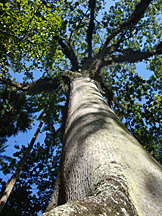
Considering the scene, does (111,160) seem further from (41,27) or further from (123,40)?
(123,40)

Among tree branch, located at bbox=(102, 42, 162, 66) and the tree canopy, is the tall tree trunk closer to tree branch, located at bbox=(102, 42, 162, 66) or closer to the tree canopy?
the tree canopy

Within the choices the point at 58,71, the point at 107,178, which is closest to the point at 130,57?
the point at 58,71

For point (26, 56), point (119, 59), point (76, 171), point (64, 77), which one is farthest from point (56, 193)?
point (119, 59)

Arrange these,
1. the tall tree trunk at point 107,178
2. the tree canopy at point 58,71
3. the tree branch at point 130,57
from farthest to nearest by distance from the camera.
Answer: the tree branch at point 130,57 < the tree canopy at point 58,71 < the tall tree trunk at point 107,178

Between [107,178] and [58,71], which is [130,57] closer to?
[58,71]

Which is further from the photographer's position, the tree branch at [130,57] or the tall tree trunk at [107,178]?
the tree branch at [130,57]

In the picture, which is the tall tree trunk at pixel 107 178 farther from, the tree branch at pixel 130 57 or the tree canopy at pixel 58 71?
the tree branch at pixel 130 57

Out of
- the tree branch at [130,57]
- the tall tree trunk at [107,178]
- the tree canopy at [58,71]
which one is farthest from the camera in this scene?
the tree branch at [130,57]

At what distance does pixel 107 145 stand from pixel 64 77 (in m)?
3.83

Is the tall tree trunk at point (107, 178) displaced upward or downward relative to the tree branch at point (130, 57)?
downward

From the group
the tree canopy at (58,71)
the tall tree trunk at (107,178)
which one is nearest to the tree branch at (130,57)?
the tree canopy at (58,71)

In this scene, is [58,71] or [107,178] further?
[58,71]

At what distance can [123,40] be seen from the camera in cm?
810

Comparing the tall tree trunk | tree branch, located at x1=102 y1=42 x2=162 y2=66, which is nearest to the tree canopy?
tree branch, located at x1=102 y1=42 x2=162 y2=66
